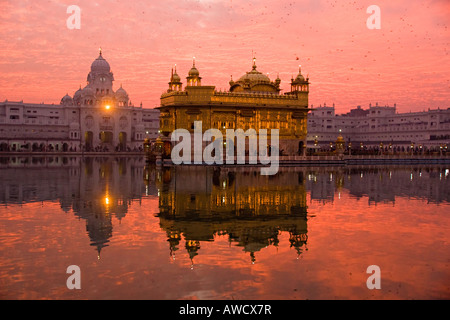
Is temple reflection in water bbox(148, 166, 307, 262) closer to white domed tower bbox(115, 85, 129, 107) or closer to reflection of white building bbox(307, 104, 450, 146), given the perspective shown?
white domed tower bbox(115, 85, 129, 107)

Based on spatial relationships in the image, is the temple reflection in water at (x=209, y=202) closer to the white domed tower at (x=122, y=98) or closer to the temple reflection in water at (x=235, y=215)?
the temple reflection in water at (x=235, y=215)

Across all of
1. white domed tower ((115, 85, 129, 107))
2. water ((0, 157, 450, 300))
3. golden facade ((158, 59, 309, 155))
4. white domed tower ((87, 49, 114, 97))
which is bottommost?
water ((0, 157, 450, 300))

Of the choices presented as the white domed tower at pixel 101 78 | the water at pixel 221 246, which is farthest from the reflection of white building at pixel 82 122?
the water at pixel 221 246

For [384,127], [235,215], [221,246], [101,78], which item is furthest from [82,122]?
[221,246]

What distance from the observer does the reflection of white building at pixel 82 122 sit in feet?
303

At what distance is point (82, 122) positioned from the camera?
95.8 m

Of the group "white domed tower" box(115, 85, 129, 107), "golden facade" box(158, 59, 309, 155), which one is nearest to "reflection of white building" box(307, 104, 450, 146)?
"white domed tower" box(115, 85, 129, 107)

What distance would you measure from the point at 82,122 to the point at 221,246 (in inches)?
3555

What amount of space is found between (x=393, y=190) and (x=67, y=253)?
1906 cm

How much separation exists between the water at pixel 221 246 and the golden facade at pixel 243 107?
108 feet

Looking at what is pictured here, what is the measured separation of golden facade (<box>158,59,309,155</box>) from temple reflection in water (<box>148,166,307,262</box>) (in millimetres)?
28910

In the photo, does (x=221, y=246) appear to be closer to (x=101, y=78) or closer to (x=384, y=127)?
(x=101, y=78)

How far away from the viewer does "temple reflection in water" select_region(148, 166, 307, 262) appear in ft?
38.0
